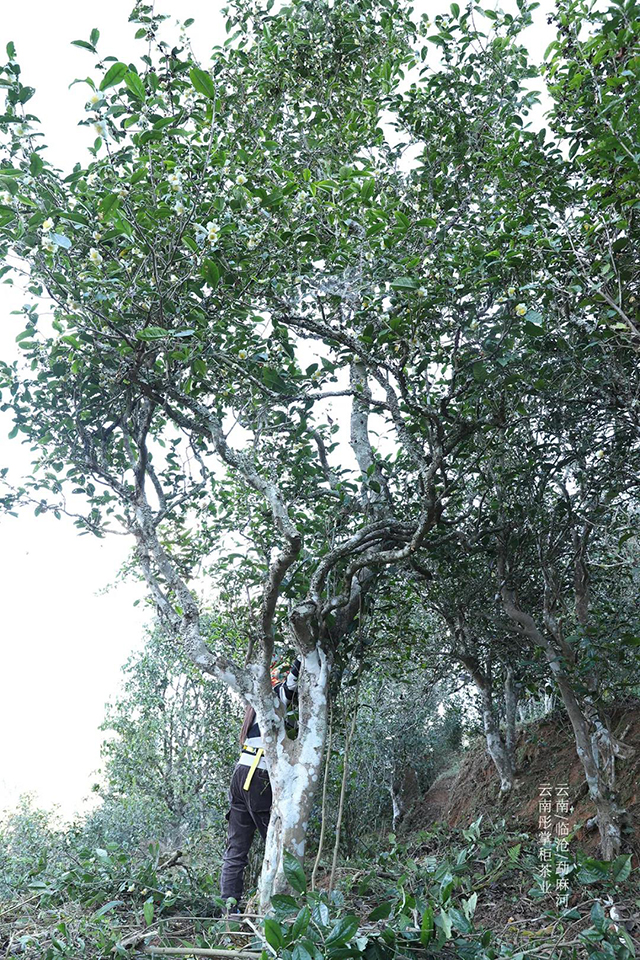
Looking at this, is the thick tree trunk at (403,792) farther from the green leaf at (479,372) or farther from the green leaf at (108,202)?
the green leaf at (108,202)

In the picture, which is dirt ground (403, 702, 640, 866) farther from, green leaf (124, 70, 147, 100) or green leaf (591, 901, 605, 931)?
green leaf (124, 70, 147, 100)

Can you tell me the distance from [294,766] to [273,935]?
63.2 inches

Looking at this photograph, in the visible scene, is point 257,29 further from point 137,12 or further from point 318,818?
point 318,818

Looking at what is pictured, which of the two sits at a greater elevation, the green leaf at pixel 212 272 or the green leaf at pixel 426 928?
the green leaf at pixel 212 272

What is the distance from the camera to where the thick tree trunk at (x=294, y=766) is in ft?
11.7

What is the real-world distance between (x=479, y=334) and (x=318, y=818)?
512 cm

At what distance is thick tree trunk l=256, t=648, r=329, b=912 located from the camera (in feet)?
11.7

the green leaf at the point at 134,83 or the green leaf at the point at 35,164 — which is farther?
the green leaf at the point at 35,164

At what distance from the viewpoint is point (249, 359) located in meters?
4.12

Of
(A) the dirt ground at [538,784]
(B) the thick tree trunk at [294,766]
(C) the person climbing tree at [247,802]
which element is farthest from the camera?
(A) the dirt ground at [538,784]

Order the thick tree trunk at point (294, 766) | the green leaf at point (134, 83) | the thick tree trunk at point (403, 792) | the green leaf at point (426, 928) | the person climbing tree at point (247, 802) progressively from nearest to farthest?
1. the green leaf at point (426, 928)
2. the green leaf at point (134, 83)
3. the thick tree trunk at point (294, 766)
4. the person climbing tree at point (247, 802)
5. the thick tree trunk at point (403, 792)

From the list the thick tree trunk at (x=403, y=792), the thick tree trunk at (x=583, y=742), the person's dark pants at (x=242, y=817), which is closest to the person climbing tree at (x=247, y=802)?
the person's dark pants at (x=242, y=817)

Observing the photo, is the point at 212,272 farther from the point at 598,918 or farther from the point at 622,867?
the point at 622,867

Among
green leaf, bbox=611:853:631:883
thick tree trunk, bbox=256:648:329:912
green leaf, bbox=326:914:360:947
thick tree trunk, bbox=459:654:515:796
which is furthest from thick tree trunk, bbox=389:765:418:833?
green leaf, bbox=326:914:360:947
